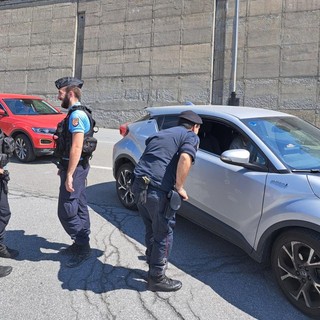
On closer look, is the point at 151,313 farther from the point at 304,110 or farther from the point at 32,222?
the point at 304,110

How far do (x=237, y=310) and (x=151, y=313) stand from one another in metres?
0.69

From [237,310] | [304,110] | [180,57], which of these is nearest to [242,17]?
[180,57]

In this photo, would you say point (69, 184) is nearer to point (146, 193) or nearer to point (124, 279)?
point (146, 193)

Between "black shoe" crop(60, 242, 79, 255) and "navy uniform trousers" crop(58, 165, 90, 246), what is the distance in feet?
0.25

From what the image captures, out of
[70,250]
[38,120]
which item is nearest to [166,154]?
[70,250]

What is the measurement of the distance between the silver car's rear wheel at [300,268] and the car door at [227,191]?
A: 339mm

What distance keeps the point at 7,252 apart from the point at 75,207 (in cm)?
89

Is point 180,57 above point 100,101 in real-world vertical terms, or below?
above

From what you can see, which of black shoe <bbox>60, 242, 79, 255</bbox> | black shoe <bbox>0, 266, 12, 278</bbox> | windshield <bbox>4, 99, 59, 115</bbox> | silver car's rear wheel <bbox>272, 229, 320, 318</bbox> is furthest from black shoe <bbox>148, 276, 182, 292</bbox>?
windshield <bbox>4, 99, 59, 115</bbox>

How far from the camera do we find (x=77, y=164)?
3.64 metres

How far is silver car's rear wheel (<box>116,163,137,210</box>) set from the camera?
5469 mm

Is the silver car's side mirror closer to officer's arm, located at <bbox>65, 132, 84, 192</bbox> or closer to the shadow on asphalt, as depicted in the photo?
the shadow on asphalt

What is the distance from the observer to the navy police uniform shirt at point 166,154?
3076mm

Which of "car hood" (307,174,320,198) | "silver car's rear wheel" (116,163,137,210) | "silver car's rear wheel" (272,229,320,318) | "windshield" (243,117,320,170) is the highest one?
"windshield" (243,117,320,170)
